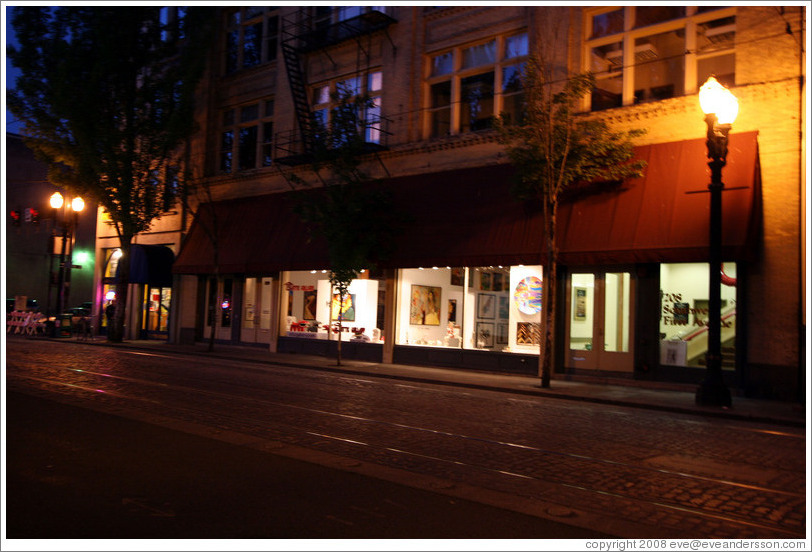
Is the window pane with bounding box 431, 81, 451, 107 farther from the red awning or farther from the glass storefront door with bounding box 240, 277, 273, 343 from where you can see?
the glass storefront door with bounding box 240, 277, 273, 343

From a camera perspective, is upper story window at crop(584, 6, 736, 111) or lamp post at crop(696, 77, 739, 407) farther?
upper story window at crop(584, 6, 736, 111)

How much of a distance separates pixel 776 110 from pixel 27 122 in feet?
78.9

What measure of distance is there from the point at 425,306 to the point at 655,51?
948 cm

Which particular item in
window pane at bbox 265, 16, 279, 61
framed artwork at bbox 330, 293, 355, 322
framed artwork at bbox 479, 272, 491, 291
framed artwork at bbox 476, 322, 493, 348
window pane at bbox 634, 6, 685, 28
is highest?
window pane at bbox 265, 16, 279, 61

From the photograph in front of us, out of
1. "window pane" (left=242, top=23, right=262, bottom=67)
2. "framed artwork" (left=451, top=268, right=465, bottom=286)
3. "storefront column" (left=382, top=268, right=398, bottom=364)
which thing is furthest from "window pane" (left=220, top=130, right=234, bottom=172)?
"framed artwork" (left=451, top=268, right=465, bottom=286)

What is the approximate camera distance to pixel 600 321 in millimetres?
17578

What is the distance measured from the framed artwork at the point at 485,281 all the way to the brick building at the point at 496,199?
0.14 ft

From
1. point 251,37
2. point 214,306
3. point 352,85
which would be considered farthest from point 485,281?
point 251,37

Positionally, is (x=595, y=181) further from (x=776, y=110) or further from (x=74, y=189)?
(x=74, y=189)

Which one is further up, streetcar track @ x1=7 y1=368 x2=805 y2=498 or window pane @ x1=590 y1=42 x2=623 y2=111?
window pane @ x1=590 y1=42 x2=623 y2=111

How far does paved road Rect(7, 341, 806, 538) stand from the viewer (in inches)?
239

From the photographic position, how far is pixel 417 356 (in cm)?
2123

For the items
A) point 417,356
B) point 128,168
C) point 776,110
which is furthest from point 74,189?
point 776,110

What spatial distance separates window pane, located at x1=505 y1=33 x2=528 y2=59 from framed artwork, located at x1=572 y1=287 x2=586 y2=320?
23.5 ft
